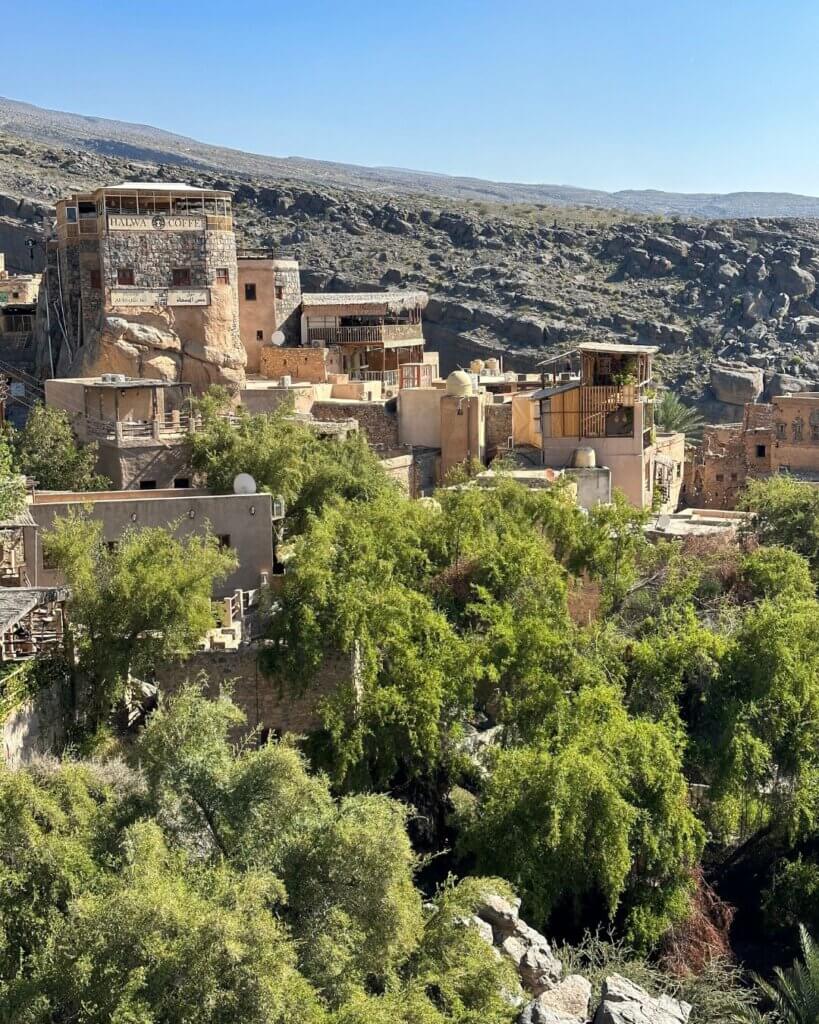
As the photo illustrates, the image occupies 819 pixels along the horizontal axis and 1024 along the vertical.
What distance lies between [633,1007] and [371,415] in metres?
20.9

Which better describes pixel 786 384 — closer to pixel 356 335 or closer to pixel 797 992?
pixel 356 335

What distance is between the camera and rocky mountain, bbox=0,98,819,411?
71.8 meters

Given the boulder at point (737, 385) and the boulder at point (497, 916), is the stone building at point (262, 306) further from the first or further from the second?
the boulder at point (737, 385)

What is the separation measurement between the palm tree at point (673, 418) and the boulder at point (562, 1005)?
34356 mm

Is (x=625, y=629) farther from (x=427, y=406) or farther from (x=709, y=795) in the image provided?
(x=427, y=406)

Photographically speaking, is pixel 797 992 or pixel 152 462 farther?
pixel 152 462

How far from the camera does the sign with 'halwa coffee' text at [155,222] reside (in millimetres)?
32688

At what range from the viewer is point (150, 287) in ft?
107

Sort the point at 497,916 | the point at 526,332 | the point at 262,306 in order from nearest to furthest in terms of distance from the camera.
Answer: the point at 497,916 → the point at 262,306 → the point at 526,332

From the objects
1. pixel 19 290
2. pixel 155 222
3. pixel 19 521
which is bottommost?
pixel 19 521

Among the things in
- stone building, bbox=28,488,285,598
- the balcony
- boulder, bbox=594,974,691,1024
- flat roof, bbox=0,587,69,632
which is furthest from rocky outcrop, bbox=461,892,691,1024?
the balcony

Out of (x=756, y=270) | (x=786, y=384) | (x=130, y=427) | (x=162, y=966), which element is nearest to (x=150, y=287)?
(x=130, y=427)

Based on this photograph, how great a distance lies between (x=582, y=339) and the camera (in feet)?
238

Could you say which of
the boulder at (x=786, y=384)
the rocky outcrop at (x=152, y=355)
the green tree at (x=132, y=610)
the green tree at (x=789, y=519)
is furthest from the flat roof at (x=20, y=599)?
the boulder at (x=786, y=384)
